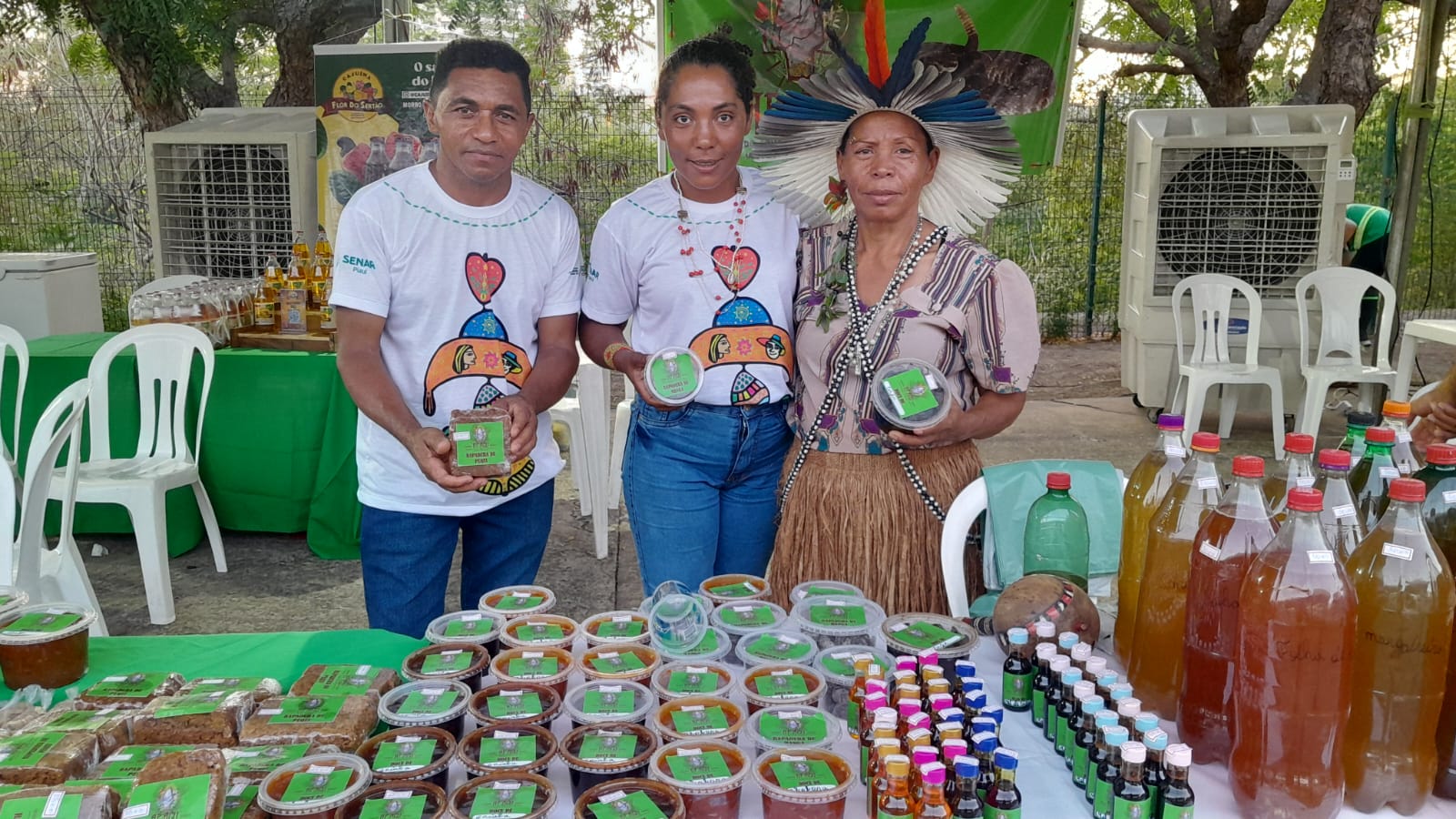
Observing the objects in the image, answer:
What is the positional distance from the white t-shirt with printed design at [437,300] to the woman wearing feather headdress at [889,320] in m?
0.60

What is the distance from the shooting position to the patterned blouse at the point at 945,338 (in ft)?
7.09

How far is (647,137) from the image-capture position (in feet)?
26.8

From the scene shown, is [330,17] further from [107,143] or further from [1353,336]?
[1353,336]

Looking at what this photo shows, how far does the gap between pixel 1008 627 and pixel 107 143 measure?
9.93 m

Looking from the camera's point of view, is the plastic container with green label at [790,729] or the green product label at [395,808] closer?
the green product label at [395,808]

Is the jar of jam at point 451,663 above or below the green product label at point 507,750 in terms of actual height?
above

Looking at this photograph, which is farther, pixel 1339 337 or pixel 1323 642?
pixel 1339 337

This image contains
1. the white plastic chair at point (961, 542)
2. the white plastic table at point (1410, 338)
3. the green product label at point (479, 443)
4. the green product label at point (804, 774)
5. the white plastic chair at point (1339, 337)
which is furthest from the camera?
the white plastic chair at point (1339, 337)

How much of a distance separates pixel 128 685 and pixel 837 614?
42.7 inches

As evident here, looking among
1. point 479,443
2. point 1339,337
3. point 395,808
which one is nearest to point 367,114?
point 479,443

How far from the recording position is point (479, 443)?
6.37 feet

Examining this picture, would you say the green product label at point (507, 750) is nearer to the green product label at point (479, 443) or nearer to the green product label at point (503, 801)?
the green product label at point (503, 801)

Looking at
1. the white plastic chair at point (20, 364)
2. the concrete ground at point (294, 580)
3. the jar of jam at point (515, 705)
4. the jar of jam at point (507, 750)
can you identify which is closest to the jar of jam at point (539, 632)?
the jar of jam at point (515, 705)

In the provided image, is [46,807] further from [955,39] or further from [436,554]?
[955,39]
